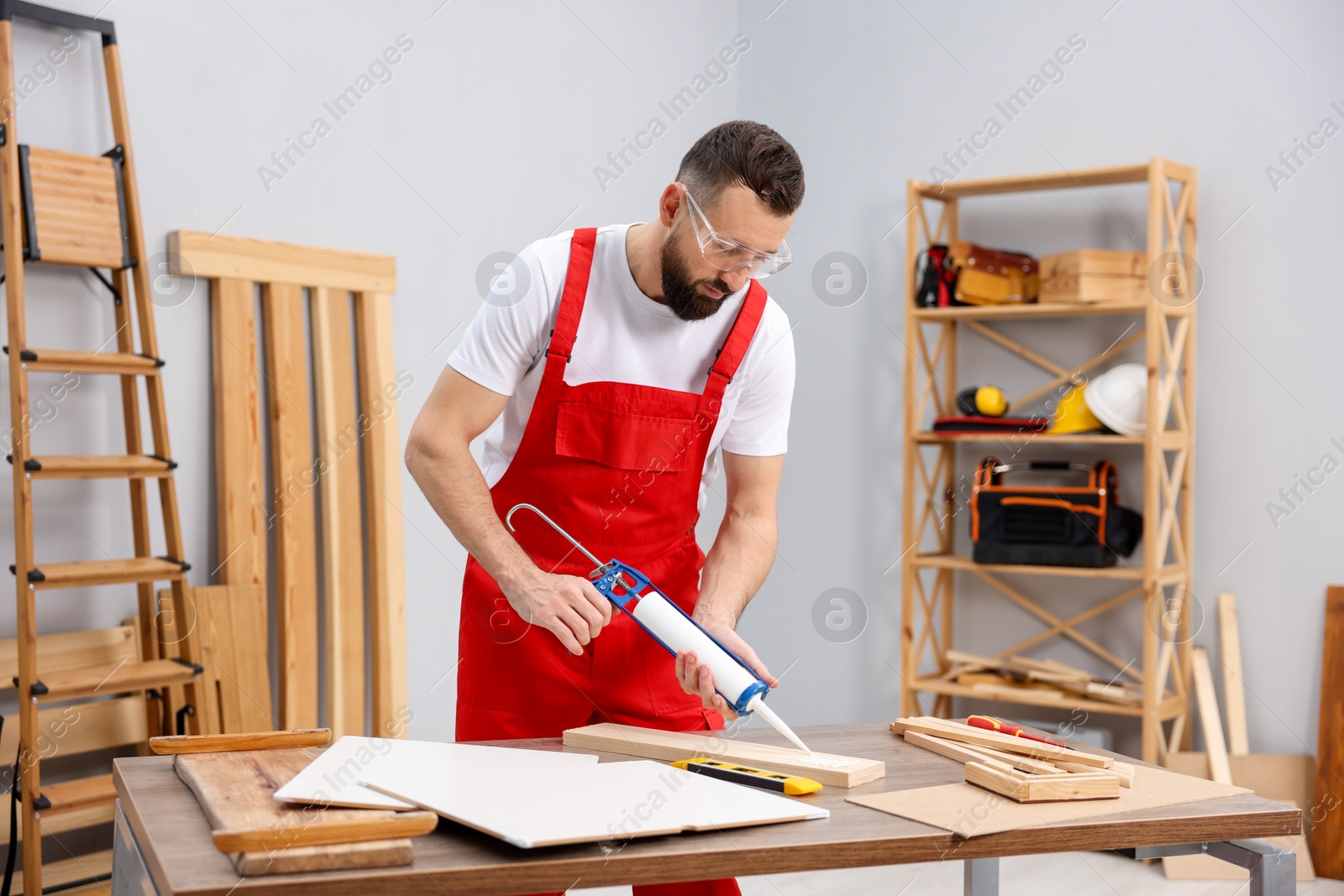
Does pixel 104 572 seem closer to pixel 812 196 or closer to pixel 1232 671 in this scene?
pixel 812 196

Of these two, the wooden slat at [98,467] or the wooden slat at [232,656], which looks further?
the wooden slat at [232,656]

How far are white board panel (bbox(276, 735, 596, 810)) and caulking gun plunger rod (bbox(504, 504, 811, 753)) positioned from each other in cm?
22

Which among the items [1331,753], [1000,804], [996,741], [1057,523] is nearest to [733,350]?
[996,741]

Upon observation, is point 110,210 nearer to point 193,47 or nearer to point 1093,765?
point 193,47

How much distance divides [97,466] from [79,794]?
790 mm

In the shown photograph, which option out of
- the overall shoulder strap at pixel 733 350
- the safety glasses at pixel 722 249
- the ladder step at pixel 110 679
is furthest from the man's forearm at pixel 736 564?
the ladder step at pixel 110 679

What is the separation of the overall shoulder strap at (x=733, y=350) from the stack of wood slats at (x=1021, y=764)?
2.24 feet

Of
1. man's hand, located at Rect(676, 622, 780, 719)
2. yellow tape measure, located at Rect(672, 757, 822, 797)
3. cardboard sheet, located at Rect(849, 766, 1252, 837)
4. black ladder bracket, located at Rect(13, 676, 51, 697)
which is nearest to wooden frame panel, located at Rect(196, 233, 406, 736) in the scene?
black ladder bracket, located at Rect(13, 676, 51, 697)

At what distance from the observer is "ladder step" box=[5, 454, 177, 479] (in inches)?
105

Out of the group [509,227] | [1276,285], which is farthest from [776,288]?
[1276,285]

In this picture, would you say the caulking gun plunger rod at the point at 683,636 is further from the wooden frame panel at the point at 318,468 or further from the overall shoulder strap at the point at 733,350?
the wooden frame panel at the point at 318,468

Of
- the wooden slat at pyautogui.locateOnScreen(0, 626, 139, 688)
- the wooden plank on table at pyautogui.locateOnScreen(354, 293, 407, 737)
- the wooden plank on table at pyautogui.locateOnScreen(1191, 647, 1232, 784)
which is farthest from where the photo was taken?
the wooden plank on table at pyautogui.locateOnScreen(1191, 647, 1232, 784)

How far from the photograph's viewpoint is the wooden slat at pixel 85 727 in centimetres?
278

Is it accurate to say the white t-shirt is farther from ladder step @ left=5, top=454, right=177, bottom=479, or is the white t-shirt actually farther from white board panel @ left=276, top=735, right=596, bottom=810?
ladder step @ left=5, top=454, right=177, bottom=479
